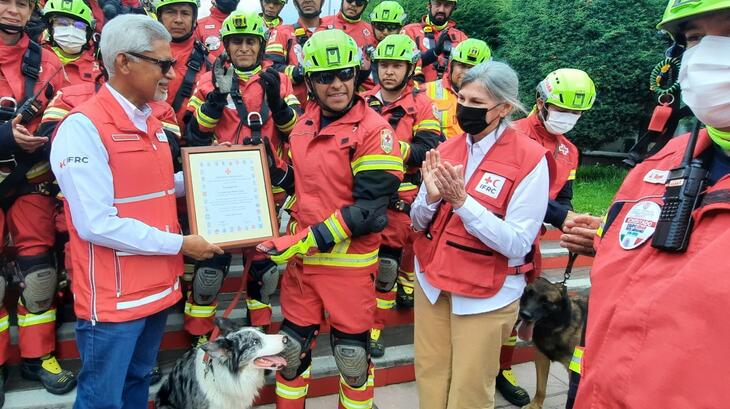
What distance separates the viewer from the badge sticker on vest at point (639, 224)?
53.0 inches

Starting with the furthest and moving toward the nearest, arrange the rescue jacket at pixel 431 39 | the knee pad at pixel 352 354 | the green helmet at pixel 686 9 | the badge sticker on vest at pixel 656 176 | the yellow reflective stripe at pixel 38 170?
the rescue jacket at pixel 431 39
the yellow reflective stripe at pixel 38 170
the knee pad at pixel 352 354
the badge sticker on vest at pixel 656 176
the green helmet at pixel 686 9

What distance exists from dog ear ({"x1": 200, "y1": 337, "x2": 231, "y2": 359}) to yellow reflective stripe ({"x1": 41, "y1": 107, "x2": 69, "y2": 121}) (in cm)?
186

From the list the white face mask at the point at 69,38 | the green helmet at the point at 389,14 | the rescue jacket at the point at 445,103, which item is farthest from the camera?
the green helmet at the point at 389,14

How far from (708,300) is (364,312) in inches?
91.5

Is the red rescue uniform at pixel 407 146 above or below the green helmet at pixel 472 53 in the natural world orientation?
below

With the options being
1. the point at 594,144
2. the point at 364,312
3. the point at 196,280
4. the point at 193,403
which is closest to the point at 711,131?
the point at 364,312

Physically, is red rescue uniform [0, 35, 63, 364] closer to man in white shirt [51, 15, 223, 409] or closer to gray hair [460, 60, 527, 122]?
man in white shirt [51, 15, 223, 409]

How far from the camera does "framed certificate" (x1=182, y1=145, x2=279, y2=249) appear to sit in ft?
9.86

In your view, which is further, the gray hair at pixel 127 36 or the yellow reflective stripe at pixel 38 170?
the yellow reflective stripe at pixel 38 170

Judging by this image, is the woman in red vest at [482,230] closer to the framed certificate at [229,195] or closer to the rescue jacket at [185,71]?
the framed certificate at [229,195]

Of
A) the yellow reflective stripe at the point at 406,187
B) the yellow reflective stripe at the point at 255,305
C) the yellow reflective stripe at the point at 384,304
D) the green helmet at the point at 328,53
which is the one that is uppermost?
the green helmet at the point at 328,53

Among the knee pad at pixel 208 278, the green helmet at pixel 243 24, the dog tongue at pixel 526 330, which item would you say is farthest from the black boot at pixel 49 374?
the dog tongue at pixel 526 330

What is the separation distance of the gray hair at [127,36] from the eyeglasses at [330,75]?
102 cm

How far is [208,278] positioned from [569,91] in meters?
3.60
